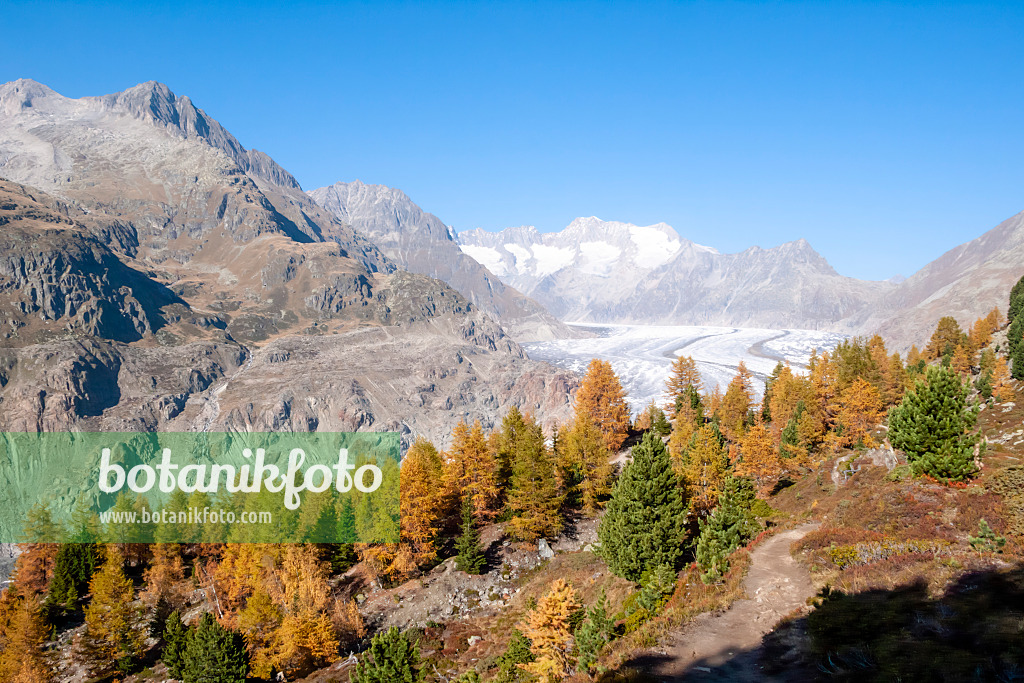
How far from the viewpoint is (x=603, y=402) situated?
3046 inches

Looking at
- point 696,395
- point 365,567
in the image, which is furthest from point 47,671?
point 696,395

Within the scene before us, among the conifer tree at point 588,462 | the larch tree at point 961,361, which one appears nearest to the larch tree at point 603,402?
the conifer tree at point 588,462

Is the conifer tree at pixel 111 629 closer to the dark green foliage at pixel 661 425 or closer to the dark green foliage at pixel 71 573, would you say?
the dark green foliage at pixel 71 573

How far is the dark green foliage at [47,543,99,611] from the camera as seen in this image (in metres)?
66.9

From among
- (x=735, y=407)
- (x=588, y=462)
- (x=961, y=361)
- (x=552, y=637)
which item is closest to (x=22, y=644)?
(x=552, y=637)

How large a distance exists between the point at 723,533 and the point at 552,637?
1428 centimetres

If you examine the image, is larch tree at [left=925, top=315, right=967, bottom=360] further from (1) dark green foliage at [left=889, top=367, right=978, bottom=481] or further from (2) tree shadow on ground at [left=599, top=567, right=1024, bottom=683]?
(2) tree shadow on ground at [left=599, top=567, right=1024, bottom=683]

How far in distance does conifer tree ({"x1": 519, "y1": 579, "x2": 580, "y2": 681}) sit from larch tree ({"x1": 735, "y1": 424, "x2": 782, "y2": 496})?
113 ft

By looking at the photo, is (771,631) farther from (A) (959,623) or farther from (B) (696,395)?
(B) (696,395)

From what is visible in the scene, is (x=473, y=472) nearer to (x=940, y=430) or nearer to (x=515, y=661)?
(x=515, y=661)

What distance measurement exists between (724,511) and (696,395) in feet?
158

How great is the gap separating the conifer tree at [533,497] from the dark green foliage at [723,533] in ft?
70.4

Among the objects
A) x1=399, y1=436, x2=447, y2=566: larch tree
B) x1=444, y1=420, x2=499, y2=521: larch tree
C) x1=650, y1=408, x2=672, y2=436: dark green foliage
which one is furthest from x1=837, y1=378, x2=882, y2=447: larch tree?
x1=399, y1=436, x2=447, y2=566: larch tree

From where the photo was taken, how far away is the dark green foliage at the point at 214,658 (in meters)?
46.1
